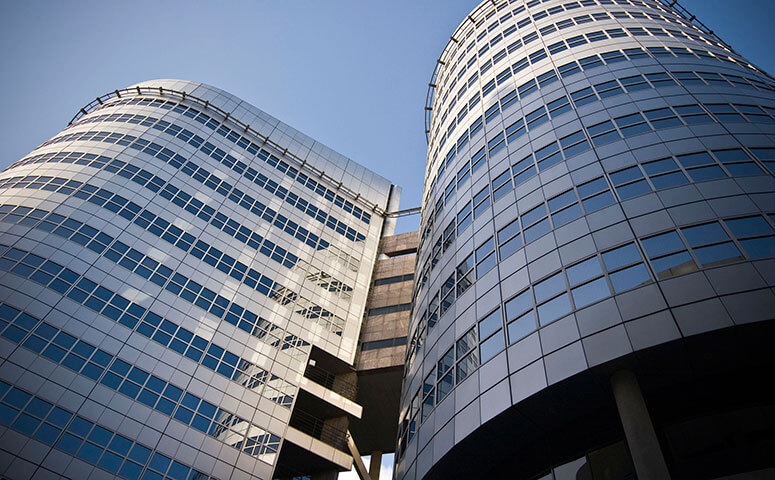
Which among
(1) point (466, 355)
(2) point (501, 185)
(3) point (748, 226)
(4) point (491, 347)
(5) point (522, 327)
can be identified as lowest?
(4) point (491, 347)

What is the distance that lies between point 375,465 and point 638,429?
37924 millimetres

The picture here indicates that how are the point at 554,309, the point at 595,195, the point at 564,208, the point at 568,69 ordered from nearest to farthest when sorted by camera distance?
the point at 554,309 → the point at 595,195 → the point at 564,208 → the point at 568,69

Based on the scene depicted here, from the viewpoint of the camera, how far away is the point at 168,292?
36000 mm

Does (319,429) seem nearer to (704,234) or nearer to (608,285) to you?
(608,285)

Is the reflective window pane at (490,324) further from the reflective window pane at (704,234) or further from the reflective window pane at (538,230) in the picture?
the reflective window pane at (704,234)

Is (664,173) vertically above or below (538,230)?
above

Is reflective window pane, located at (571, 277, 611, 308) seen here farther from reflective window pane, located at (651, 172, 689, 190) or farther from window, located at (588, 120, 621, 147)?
window, located at (588, 120, 621, 147)

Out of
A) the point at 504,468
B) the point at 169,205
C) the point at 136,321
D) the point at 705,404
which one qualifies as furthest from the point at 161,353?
the point at 705,404

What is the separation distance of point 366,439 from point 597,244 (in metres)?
36.9

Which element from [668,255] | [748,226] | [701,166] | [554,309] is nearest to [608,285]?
[554,309]

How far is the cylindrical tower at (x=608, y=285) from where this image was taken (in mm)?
15062

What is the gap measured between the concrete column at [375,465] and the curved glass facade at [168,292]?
33.3ft

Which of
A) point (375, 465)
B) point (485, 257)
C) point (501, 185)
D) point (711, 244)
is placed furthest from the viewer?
point (375, 465)

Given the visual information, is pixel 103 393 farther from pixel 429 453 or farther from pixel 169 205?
pixel 429 453
